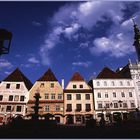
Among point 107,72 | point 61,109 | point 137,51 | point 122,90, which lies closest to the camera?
point 61,109

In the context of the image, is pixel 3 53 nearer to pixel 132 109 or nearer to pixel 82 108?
pixel 82 108

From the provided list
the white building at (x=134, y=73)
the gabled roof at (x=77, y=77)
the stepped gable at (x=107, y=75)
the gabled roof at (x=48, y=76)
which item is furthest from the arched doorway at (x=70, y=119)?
the white building at (x=134, y=73)

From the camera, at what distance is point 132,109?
44156 mm

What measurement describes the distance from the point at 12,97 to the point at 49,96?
27.5 ft

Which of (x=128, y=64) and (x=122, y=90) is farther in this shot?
(x=128, y=64)

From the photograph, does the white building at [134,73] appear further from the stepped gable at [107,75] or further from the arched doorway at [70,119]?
the arched doorway at [70,119]

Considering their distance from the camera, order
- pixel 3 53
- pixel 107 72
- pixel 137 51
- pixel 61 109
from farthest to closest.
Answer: pixel 137 51 → pixel 107 72 → pixel 61 109 → pixel 3 53

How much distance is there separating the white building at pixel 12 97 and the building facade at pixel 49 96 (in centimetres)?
162

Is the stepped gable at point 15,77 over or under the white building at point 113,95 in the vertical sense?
over

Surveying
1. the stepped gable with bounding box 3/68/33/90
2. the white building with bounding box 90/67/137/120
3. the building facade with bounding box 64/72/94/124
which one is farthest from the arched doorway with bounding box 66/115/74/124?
the stepped gable with bounding box 3/68/33/90

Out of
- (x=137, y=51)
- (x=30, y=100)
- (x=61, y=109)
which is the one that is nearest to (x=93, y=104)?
(x=61, y=109)

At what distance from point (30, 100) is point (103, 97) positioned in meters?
17.0

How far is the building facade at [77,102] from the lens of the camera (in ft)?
139

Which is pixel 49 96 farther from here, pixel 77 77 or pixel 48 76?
pixel 77 77
